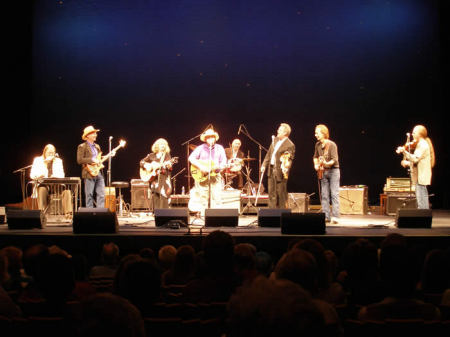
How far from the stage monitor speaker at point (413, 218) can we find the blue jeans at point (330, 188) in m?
1.59

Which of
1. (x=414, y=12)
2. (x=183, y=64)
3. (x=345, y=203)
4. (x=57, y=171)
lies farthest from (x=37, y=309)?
(x=414, y=12)

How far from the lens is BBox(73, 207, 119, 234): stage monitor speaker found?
781 centimetres

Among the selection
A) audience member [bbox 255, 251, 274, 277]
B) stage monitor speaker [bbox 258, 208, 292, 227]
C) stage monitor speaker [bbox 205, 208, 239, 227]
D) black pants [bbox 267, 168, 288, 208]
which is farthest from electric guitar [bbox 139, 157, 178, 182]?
audience member [bbox 255, 251, 274, 277]

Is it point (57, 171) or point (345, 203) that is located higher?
point (57, 171)

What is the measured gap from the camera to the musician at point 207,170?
10.7 m

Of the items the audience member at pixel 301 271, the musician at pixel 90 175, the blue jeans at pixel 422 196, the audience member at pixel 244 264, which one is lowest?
the audience member at pixel 244 264

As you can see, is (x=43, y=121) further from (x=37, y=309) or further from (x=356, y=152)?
(x=37, y=309)

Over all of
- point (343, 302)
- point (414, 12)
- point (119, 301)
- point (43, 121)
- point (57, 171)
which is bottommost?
point (343, 302)

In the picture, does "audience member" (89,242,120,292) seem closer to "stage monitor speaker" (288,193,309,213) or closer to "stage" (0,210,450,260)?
"stage" (0,210,450,260)

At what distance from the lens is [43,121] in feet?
51.8

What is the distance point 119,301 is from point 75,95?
14.4 metres

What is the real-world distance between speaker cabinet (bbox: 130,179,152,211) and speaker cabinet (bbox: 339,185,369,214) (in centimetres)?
534

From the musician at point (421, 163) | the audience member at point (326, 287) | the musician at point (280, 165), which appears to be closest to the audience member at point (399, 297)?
the audience member at point (326, 287)

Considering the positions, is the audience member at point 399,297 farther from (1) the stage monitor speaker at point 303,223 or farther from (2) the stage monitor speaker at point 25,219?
(2) the stage monitor speaker at point 25,219
